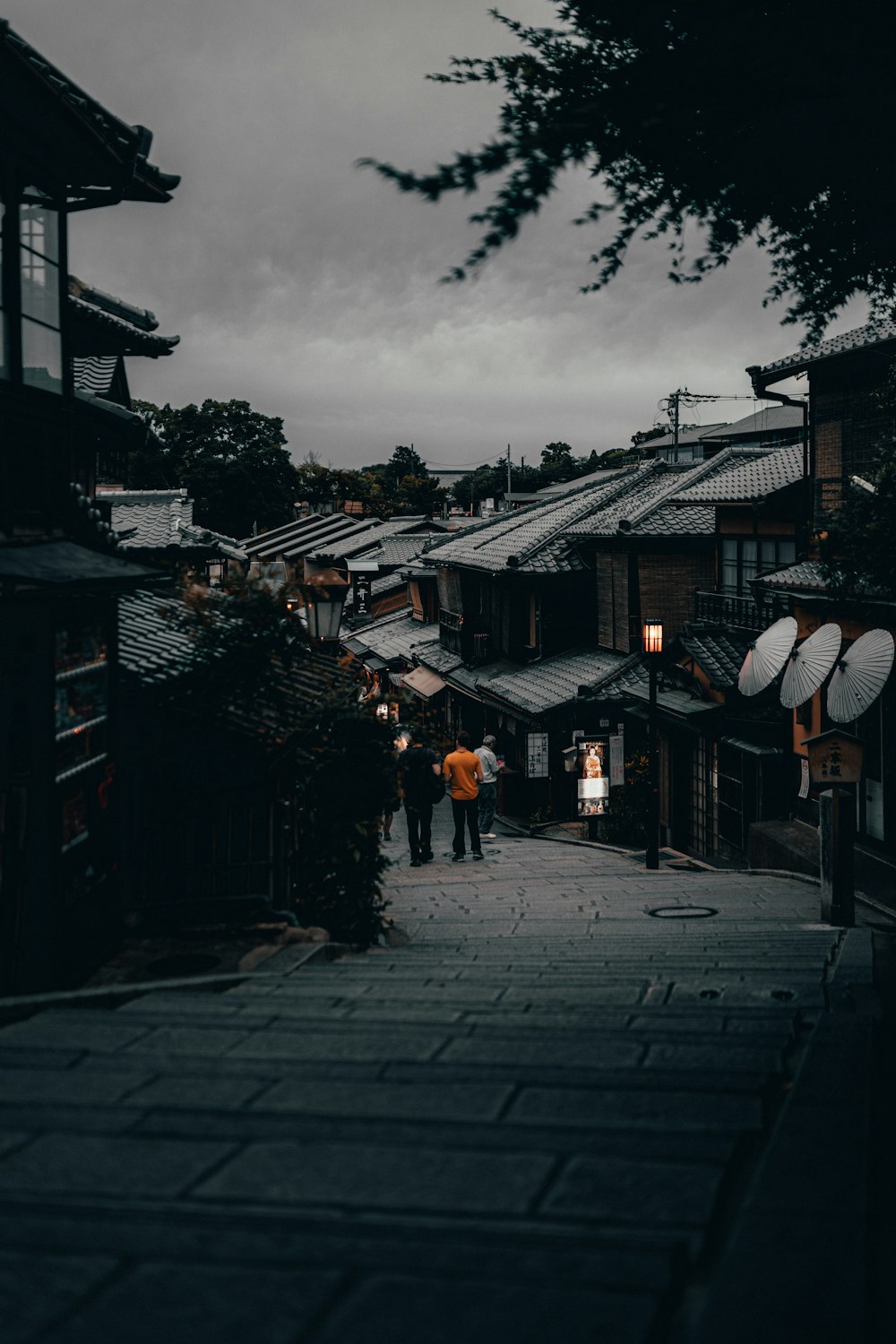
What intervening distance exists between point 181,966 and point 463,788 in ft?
30.3

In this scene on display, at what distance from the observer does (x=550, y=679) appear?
27266 millimetres

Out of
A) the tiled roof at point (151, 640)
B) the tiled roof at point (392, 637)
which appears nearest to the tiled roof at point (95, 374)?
the tiled roof at point (151, 640)

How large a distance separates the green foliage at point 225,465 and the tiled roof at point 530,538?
25.8 m

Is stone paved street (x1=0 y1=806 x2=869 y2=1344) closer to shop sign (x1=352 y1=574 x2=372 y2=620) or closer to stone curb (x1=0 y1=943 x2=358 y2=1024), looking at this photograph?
stone curb (x1=0 y1=943 x2=358 y2=1024)

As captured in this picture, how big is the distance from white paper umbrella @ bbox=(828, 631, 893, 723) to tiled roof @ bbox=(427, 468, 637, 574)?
13.4m

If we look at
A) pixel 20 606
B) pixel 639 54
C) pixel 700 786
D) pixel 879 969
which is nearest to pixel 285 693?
pixel 20 606

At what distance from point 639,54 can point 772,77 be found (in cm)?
121

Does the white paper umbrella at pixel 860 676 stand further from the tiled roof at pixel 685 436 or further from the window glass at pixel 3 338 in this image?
the tiled roof at pixel 685 436

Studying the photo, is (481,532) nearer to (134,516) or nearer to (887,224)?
(134,516)

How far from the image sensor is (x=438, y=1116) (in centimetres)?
453

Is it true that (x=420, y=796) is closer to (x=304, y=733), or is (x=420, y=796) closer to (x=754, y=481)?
(x=304, y=733)

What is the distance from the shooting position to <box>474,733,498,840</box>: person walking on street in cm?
2041

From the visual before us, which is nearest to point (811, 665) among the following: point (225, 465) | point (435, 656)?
point (435, 656)

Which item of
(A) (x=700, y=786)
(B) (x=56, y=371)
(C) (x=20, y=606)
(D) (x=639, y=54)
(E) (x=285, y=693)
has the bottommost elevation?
(A) (x=700, y=786)
